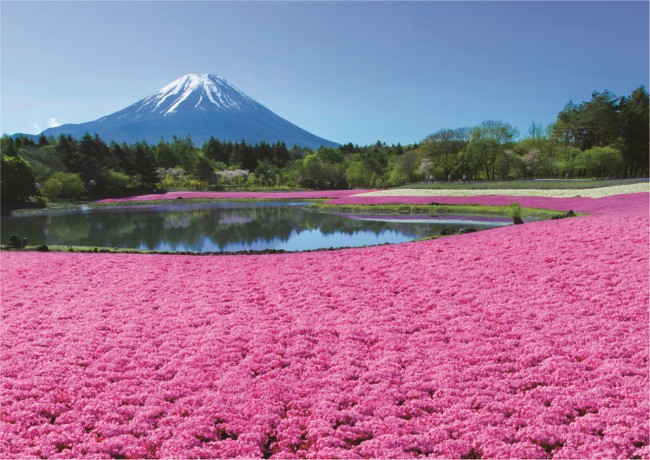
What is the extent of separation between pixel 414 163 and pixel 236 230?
61.6 m

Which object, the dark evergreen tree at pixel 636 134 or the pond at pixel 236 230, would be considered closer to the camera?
the pond at pixel 236 230

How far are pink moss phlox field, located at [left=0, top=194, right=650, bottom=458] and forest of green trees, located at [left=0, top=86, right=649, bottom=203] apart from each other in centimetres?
5838

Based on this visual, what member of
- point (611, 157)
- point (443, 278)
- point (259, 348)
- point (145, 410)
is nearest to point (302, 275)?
point (443, 278)

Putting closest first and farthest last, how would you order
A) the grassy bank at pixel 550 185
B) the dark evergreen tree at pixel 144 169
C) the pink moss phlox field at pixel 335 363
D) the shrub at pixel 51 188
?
1. the pink moss phlox field at pixel 335 363
2. the grassy bank at pixel 550 185
3. the shrub at pixel 51 188
4. the dark evergreen tree at pixel 144 169

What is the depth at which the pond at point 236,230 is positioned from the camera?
1031 inches

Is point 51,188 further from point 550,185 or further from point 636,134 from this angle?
point 636,134

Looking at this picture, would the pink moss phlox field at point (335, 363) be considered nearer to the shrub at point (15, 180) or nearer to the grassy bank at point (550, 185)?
the grassy bank at point (550, 185)

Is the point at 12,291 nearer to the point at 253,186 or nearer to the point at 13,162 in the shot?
the point at 13,162

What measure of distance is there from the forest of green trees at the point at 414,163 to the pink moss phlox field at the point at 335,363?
58379 mm

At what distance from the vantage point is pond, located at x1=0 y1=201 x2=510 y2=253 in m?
26.2

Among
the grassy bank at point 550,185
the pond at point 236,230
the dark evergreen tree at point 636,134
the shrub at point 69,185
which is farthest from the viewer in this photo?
the dark evergreen tree at point 636,134

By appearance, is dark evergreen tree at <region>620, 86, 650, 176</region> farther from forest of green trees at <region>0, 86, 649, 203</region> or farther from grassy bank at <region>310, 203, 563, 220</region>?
grassy bank at <region>310, 203, 563, 220</region>

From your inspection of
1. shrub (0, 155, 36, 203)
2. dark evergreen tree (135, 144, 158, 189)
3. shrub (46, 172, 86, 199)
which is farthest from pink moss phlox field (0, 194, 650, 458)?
dark evergreen tree (135, 144, 158, 189)

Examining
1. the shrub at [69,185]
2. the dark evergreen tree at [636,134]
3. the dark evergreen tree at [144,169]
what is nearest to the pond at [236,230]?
the shrub at [69,185]
